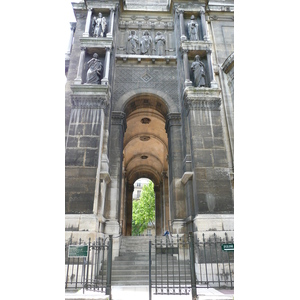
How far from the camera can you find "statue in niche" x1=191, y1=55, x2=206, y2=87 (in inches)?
506

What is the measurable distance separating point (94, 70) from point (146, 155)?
1383 cm

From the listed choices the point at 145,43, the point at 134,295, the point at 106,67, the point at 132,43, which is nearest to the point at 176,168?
the point at 106,67

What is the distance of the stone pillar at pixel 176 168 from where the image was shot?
1195 centimetres

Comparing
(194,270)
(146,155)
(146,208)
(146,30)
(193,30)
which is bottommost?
(194,270)

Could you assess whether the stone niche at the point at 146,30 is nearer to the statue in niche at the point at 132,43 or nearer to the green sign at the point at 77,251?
the statue in niche at the point at 132,43

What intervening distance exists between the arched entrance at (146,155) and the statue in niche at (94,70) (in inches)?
112

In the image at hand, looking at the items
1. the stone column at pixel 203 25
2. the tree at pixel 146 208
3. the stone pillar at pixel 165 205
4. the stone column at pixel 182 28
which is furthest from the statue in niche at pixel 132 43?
the tree at pixel 146 208

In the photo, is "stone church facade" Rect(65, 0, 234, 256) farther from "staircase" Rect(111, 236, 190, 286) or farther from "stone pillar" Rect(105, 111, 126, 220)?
"staircase" Rect(111, 236, 190, 286)

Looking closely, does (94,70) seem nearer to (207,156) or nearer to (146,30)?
(146,30)

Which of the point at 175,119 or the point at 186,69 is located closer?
the point at 186,69

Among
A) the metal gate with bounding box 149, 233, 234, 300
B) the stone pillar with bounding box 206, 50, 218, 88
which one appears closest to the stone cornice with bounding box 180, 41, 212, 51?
the stone pillar with bounding box 206, 50, 218, 88

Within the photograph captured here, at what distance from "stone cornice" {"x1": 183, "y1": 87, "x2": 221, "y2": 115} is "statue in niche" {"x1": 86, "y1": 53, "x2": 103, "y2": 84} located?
15.5 ft

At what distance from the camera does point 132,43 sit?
1568 cm

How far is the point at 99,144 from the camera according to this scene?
1057 centimetres
